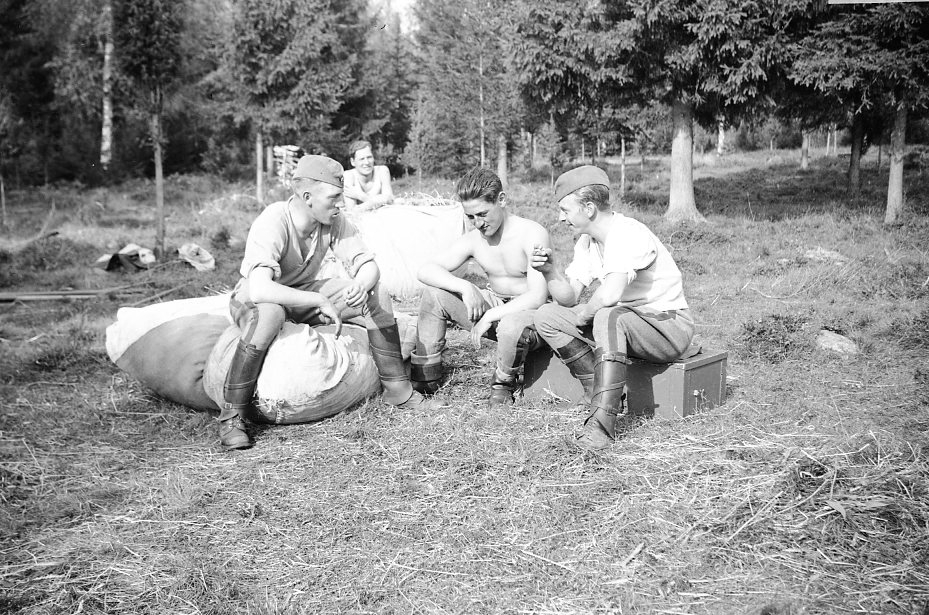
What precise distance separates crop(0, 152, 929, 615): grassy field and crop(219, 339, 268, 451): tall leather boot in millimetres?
143

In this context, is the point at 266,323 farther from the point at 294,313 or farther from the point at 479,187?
the point at 479,187

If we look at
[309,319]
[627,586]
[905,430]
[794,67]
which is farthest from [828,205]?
[627,586]

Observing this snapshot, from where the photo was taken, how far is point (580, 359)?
12.4 ft

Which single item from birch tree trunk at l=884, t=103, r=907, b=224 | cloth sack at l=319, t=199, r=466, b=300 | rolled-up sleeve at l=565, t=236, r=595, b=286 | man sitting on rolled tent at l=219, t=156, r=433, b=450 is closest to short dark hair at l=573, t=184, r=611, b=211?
rolled-up sleeve at l=565, t=236, r=595, b=286

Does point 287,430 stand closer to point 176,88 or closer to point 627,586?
point 627,586

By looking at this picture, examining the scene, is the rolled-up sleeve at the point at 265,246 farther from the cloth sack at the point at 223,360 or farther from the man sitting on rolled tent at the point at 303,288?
the cloth sack at the point at 223,360

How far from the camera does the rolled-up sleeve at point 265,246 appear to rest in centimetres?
388

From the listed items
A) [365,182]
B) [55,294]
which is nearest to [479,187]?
[365,182]

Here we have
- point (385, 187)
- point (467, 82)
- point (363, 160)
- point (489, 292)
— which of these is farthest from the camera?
point (467, 82)

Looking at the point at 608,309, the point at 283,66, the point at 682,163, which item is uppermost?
the point at 283,66

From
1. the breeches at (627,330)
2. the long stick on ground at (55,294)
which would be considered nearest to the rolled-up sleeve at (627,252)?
the breeches at (627,330)

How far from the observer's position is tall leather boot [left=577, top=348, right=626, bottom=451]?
3.42m

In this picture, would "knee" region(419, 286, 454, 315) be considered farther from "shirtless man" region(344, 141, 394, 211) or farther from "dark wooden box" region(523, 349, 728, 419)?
"shirtless man" region(344, 141, 394, 211)

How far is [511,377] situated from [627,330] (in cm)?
81
